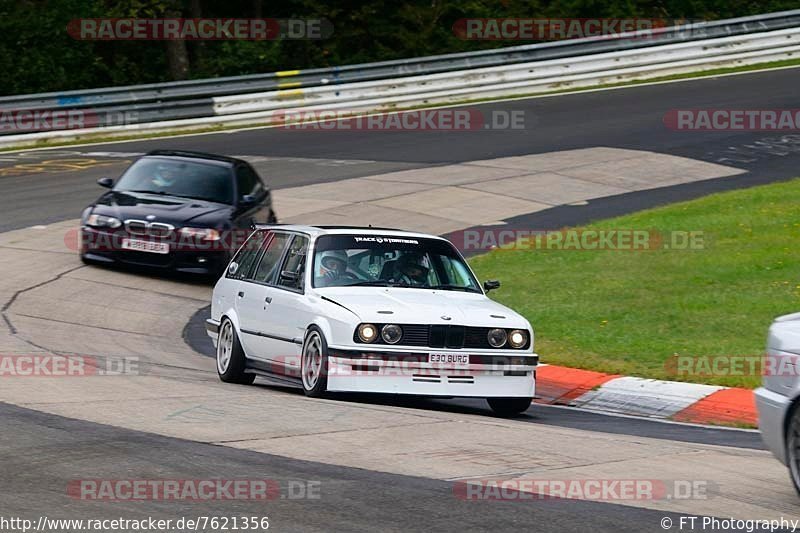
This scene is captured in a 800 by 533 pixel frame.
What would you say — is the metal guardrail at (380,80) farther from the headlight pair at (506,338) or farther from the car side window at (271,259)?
the headlight pair at (506,338)

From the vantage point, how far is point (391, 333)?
34.8ft

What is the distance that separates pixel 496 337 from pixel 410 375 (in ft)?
2.72

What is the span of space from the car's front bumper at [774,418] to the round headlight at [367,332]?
3608mm

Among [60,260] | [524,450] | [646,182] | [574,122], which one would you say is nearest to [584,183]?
[646,182]

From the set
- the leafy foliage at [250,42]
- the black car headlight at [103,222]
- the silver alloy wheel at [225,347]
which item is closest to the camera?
the silver alloy wheel at [225,347]

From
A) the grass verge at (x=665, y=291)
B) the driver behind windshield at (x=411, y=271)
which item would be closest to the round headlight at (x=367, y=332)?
the driver behind windshield at (x=411, y=271)

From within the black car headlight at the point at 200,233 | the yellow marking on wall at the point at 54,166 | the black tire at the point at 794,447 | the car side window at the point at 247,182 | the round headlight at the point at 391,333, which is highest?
the black tire at the point at 794,447

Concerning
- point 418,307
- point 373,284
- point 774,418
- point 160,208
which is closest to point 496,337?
point 418,307

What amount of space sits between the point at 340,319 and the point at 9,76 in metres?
28.7

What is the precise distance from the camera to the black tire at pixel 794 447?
7316 millimetres

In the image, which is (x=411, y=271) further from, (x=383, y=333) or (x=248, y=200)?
(x=248, y=200)

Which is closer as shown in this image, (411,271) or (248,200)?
(411,271)

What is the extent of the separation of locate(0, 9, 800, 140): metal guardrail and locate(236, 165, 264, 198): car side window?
453 inches

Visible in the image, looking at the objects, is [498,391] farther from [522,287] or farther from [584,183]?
[584,183]
